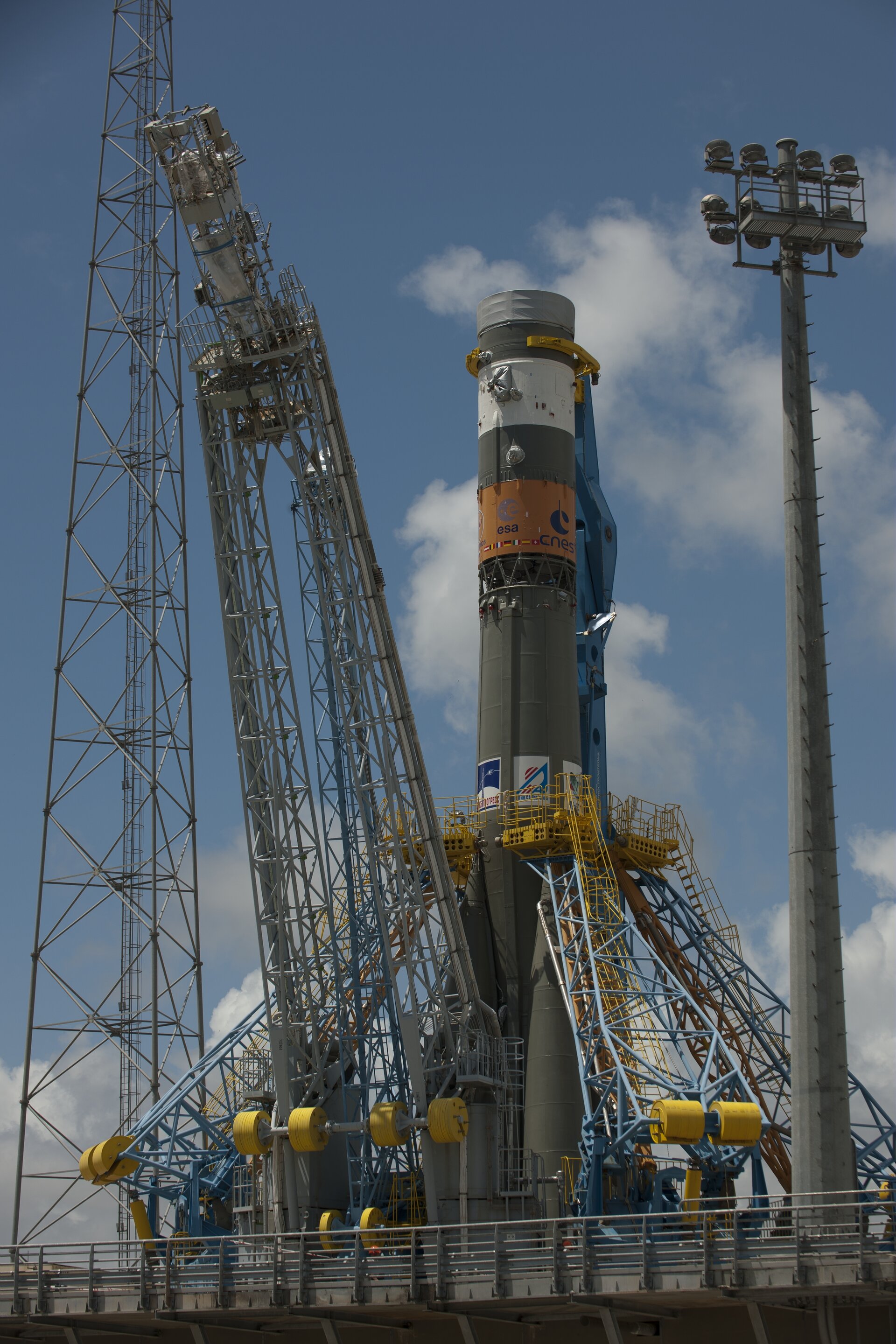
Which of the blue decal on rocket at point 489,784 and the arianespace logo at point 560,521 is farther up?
the arianespace logo at point 560,521

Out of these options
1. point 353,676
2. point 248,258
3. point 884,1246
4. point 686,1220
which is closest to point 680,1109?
point 686,1220

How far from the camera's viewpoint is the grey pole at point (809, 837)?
111 ft

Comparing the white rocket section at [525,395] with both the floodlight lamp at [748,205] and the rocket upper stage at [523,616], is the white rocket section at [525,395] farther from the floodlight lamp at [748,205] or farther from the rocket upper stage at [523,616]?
the floodlight lamp at [748,205]

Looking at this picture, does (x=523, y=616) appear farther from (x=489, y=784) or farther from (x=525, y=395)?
(x=525, y=395)

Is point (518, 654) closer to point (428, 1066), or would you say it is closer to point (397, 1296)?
point (428, 1066)

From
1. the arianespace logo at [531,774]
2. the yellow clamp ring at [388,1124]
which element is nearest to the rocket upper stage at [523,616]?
the arianespace logo at [531,774]

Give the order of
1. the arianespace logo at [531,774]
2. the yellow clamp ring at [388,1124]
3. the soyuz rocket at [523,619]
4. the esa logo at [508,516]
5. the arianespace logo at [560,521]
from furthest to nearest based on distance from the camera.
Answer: the arianespace logo at [560,521]
the esa logo at [508,516]
the arianespace logo at [531,774]
the soyuz rocket at [523,619]
the yellow clamp ring at [388,1124]

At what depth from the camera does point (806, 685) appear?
35562 millimetres

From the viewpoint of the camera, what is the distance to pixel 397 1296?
36.2 m

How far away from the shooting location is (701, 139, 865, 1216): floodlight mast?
34.0m

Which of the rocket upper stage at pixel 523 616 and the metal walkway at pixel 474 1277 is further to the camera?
the rocket upper stage at pixel 523 616

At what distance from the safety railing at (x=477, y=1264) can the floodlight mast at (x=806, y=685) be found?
131cm

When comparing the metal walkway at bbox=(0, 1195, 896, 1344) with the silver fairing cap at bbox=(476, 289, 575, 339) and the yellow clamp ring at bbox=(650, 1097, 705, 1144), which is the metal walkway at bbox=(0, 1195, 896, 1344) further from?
the silver fairing cap at bbox=(476, 289, 575, 339)

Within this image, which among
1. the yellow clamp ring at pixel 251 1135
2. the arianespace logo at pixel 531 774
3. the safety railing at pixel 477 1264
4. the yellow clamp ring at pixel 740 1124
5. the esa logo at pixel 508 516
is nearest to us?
the safety railing at pixel 477 1264
